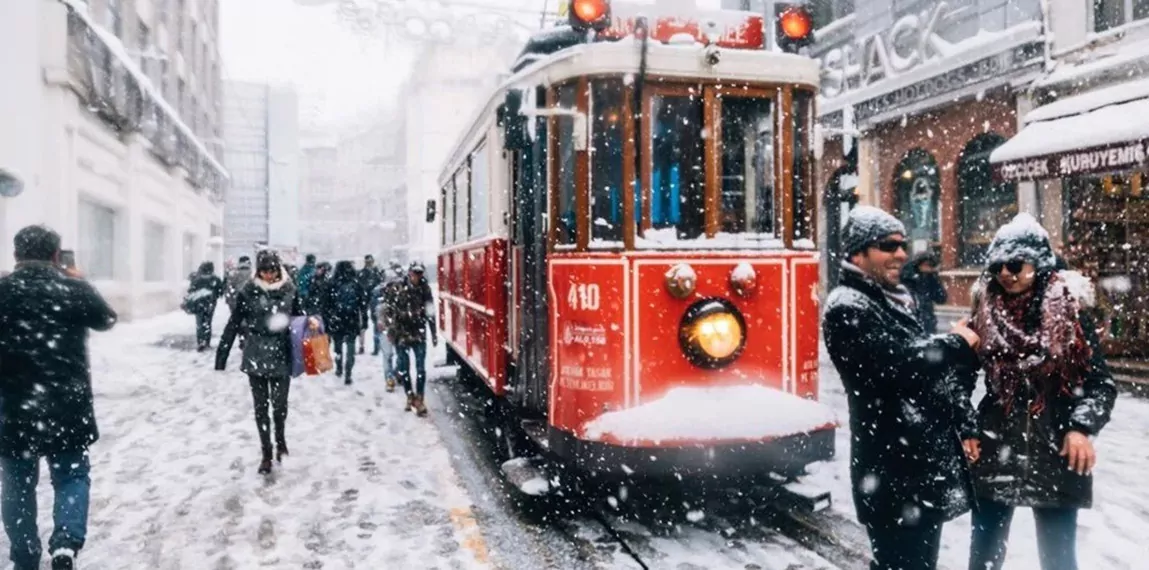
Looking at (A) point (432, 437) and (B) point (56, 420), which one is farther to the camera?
(A) point (432, 437)

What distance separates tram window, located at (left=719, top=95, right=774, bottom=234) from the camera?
19.2 feet

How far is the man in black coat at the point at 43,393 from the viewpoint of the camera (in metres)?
4.45

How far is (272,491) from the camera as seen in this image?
6.61 meters

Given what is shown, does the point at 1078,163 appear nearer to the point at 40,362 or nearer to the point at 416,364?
the point at 416,364

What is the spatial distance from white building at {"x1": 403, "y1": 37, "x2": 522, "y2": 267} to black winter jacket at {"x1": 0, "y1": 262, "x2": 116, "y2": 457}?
2156 inches

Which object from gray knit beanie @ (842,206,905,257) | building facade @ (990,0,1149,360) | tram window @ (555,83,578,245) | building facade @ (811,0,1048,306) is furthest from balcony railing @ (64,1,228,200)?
gray knit beanie @ (842,206,905,257)

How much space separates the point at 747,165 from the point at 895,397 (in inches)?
127

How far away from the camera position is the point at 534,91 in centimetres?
582

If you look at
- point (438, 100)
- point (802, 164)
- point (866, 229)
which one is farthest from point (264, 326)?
point (438, 100)

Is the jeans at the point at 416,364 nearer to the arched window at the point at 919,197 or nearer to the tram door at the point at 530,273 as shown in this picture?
the tram door at the point at 530,273

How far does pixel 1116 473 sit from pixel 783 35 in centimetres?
425

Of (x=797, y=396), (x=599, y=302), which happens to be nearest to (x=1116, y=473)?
(x=797, y=396)

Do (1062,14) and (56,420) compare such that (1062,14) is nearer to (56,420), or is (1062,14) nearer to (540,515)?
(540,515)

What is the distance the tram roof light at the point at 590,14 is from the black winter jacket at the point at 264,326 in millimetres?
3387
